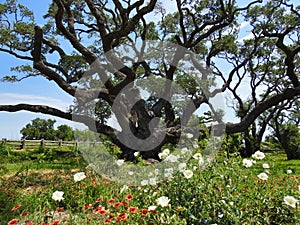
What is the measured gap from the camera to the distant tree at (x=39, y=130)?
132 feet

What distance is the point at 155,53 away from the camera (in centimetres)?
1339

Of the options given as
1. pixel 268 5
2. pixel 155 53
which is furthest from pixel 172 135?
pixel 268 5

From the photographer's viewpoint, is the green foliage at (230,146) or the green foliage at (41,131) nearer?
the green foliage at (230,146)

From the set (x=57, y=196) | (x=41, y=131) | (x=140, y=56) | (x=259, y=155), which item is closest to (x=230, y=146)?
(x=259, y=155)

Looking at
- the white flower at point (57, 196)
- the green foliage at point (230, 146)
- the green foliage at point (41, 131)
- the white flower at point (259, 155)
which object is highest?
the green foliage at point (41, 131)

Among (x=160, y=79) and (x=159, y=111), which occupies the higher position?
(x=160, y=79)

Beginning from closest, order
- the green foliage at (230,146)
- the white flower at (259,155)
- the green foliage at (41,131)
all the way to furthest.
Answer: the white flower at (259,155), the green foliage at (230,146), the green foliage at (41,131)

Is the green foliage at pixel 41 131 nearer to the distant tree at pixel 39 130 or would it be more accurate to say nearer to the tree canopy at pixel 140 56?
the distant tree at pixel 39 130

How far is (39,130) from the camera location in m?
43.1

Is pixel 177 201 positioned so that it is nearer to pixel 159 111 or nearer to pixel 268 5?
pixel 159 111

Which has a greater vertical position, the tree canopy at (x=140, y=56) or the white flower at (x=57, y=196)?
the tree canopy at (x=140, y=56)

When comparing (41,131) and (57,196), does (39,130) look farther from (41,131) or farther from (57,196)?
(57,196)

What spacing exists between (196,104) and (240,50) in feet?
19.7

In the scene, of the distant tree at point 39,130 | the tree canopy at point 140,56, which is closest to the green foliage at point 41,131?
the distant tree at point 39,130
